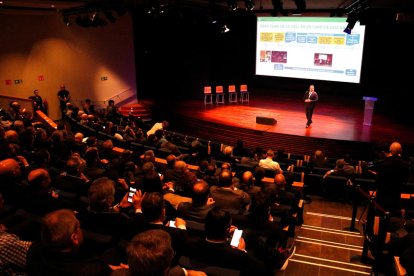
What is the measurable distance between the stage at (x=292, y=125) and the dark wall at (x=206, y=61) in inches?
27.8

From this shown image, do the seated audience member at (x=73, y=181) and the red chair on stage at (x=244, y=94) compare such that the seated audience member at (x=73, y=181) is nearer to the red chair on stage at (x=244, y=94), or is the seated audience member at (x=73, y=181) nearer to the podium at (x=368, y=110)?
the podium at (x=368, y=110)

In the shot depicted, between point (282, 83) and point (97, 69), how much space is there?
745cm

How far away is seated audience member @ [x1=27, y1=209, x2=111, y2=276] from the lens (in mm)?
1966

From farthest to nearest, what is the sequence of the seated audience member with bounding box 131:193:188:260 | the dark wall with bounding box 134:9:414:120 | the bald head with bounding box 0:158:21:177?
the dark wall with bounding box 134:9:414:120, the bald head with bounding box 0:158:21:177, the seated audience member with bounding box 131:193:188:260

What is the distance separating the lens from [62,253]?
6.54 ft

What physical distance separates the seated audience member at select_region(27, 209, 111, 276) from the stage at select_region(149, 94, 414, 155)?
8743mm

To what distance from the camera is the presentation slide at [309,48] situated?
41.1 feet

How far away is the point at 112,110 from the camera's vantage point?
1191 centimetres

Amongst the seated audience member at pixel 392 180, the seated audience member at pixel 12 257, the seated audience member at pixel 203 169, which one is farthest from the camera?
the seated audience member at pixel 203 169

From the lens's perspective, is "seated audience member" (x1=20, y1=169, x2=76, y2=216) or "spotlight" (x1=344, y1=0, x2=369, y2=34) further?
"spotlight" (x1=344, y1=0, x2=369, y2=34)

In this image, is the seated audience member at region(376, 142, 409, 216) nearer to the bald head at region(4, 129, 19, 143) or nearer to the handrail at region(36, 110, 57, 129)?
the bald head at region(4, 129, 19, 143)

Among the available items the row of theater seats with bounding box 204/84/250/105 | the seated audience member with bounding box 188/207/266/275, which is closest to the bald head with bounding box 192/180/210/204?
the seated audience member with bounding box 188/207/266/275

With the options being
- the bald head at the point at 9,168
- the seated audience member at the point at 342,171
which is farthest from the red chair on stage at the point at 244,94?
the bald head at the point at 9,168

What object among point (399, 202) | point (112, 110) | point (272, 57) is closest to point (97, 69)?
point (112, 110)
